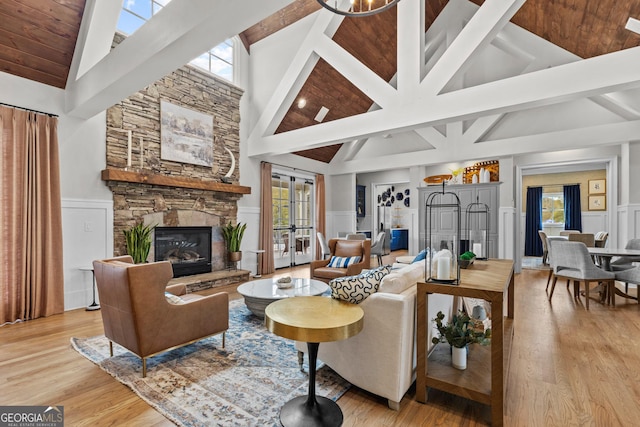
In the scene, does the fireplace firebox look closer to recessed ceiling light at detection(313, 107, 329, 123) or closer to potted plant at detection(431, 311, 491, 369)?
recessed ceiling light at detection(313, 107, 329, 123)

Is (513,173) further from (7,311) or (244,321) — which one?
(7,311)

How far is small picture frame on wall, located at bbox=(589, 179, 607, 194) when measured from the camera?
28.3 ft

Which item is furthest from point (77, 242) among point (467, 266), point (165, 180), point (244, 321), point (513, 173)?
point (513, 173)

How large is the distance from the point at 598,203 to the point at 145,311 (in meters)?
11.3

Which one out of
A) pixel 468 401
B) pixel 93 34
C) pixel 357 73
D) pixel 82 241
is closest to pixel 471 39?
pixel 357 73

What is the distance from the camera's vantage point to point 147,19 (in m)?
4.80

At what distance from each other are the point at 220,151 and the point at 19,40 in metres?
2.85

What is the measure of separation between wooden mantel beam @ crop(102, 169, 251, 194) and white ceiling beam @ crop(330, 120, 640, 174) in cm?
386

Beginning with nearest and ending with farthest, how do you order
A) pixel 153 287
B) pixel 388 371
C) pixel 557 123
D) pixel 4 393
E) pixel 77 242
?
pixel 388 371 → pixel 4 393 → pixel 153 287 → pixel 77 242 → pixel 557 123

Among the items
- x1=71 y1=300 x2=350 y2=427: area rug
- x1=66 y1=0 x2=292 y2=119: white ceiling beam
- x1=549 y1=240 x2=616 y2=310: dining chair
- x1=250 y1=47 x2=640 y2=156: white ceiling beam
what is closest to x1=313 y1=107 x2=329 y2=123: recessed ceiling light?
x1=250 y1=47 x2=640 y2=156: white ceiling beam

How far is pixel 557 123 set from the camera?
5625mm

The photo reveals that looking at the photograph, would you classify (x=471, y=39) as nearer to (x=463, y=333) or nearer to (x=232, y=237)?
(x=463, y=333)

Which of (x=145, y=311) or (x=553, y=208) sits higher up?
(x=553, y=208)

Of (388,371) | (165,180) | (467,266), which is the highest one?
(165,180)
